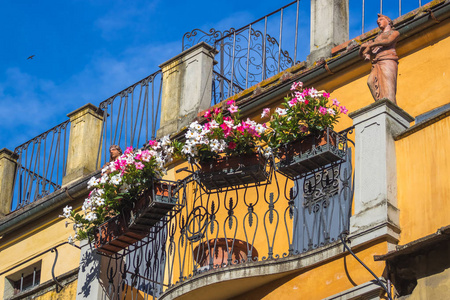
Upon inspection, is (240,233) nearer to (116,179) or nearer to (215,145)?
(116,179)

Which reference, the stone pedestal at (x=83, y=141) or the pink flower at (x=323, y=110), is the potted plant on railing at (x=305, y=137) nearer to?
the pink flower at (x=323, y=110)

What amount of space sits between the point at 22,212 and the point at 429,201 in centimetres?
748

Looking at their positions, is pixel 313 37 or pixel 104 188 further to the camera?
pixel 313 37

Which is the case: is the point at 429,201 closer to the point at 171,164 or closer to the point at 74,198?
the point at 171,164

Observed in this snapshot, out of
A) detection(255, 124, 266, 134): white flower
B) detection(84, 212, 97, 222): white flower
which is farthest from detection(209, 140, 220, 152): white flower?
detection(84, 212, 97, 222): white flower

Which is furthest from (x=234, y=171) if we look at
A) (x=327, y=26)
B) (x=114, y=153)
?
(x=327, y=26)

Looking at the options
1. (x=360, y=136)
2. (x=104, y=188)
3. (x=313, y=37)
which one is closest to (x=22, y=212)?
(x=104, y=188)

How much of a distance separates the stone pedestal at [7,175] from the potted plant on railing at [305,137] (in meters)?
6.75

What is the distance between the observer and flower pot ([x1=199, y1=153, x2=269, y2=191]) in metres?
11.2

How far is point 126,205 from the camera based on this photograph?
39.4ft

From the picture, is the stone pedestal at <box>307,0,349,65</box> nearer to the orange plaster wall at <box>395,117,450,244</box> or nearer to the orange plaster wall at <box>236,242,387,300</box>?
the orange plaster wall at <box>395,117,450,244</box>

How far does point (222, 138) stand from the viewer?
11.2m

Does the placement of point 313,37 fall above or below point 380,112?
above

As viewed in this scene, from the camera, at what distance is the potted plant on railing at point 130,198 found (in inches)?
458
